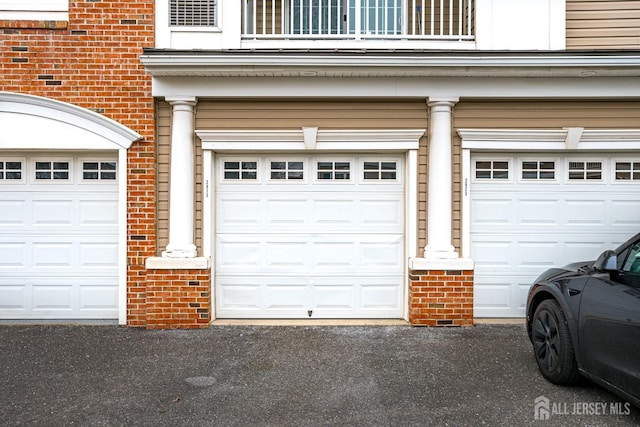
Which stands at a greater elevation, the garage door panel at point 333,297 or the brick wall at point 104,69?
the brick wall at point 104,69

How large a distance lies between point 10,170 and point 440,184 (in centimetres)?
550

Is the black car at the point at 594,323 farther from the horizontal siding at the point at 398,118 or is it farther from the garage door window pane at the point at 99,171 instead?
the garage door window pane at the point at 99,171

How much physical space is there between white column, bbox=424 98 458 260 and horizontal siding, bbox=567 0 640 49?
1.93 m

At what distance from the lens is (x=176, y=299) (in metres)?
5.94

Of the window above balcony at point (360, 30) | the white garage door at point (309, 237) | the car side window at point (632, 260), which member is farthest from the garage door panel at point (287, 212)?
the car side window at point (632, 260)

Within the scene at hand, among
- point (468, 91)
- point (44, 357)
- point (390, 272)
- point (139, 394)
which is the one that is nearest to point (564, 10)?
point (468, 91)

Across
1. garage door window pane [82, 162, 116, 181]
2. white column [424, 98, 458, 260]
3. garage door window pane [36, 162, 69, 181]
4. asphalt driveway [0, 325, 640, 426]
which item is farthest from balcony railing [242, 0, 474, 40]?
asphalt driveway [0, 325, 640, 426]

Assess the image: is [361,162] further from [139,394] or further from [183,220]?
[139,394]

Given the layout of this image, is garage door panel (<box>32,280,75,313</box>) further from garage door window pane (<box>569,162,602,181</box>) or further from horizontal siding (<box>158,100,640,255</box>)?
garage door window pane (<box>569,162,602,181</box>)

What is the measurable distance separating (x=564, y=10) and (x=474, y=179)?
2397 mm

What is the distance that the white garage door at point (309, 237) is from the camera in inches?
247

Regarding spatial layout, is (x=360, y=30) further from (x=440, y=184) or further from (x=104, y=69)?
(x=104, y=69)

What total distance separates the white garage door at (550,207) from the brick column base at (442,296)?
0.50 m

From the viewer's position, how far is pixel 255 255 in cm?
631
